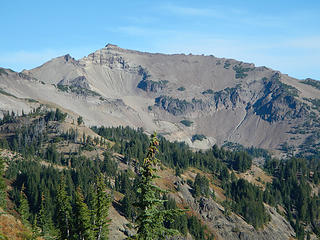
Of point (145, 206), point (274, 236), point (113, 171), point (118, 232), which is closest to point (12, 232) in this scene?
point (145, 206)

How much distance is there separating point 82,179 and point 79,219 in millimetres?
103772

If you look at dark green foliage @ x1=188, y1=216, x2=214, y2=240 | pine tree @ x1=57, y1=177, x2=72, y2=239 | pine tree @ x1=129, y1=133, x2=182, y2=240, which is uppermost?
pine tree @ x1=129, y1=133, x2=182, y2=240

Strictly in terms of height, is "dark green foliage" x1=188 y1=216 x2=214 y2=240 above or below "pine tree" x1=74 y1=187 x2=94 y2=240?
below

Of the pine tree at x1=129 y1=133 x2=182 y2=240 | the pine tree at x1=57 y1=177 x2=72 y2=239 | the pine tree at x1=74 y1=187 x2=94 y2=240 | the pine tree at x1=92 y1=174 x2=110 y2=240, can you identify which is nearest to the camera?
the pine tree at x1=129 y1=133 x2=182 y2=240

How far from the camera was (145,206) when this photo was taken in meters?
31.6

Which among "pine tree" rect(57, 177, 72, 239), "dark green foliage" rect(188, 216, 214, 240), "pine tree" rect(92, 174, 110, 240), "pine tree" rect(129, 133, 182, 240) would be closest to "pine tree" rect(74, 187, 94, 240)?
"pine tree" rect(92, 174, 110, 240)

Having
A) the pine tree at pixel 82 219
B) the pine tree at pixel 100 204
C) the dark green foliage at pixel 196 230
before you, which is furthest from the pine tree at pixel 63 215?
the dark green foliage at pixel 196 230

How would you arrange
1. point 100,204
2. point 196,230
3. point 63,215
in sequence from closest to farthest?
point 100,204 < point 63,215 < point 196,230

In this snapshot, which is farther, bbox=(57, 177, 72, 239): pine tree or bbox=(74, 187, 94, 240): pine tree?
bbox=(57, 177, 72, 239): pine tree

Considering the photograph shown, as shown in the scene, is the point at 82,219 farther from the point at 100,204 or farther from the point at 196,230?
the point at 196,230

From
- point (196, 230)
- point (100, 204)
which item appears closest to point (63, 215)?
point (100, 204)

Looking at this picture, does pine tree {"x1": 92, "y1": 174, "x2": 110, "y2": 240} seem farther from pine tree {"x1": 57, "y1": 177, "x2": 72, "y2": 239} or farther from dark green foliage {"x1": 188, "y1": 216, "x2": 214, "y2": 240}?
dark green foliage {"x1": 188, "y1": 216, "x2": 214, "y2": 240}

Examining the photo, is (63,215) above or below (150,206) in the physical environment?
below

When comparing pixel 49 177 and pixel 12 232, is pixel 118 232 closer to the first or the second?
pixel 49 177
